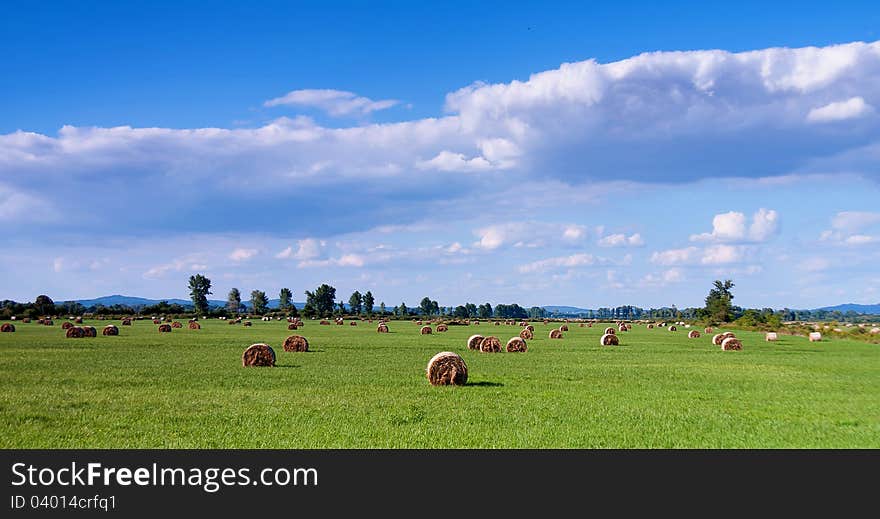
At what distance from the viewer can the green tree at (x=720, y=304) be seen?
13939cm

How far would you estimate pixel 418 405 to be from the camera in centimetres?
1934

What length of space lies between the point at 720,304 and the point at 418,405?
13886cm

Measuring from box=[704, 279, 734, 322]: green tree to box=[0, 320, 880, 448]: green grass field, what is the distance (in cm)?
11102

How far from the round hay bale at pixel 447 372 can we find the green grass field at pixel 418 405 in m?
0.53

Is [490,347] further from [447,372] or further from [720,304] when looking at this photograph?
[720,304]

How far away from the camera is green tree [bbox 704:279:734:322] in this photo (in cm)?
13939

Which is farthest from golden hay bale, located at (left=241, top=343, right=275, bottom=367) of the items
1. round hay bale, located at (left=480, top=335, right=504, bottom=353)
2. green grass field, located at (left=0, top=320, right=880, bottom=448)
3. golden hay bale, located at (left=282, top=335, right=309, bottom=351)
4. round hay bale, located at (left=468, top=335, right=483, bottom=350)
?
round hay bale, located at (left=468, top=335, right=483, bottom=350)
